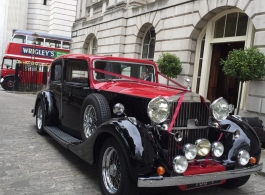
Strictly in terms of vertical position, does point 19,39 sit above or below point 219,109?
above

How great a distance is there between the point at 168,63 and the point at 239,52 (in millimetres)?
3456

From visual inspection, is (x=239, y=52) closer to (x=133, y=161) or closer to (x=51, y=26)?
(x=133, y=161)

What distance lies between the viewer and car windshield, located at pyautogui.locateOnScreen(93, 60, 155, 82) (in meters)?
4.84

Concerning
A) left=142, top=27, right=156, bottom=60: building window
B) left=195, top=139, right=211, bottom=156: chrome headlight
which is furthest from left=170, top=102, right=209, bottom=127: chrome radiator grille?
left=142, top=27, right=156, bottom=60: building window

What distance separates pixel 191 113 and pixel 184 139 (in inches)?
13.3

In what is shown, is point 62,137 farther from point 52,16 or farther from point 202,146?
point 52,16

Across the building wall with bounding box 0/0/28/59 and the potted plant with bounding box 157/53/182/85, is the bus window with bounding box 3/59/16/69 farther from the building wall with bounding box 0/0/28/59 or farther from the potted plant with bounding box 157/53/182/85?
the building wall with bounding box 0/0/28/59

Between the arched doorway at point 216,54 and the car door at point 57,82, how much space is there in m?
5.80

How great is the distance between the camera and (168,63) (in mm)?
10281

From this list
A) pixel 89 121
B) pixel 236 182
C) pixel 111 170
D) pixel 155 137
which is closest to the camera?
pixel 155 137

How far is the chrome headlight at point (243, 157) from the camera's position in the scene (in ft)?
11.4

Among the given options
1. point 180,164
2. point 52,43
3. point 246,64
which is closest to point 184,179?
point 180,164

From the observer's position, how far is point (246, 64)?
7.00 metres

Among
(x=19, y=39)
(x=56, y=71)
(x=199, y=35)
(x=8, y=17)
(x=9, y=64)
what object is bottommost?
(x=56, y=71)
